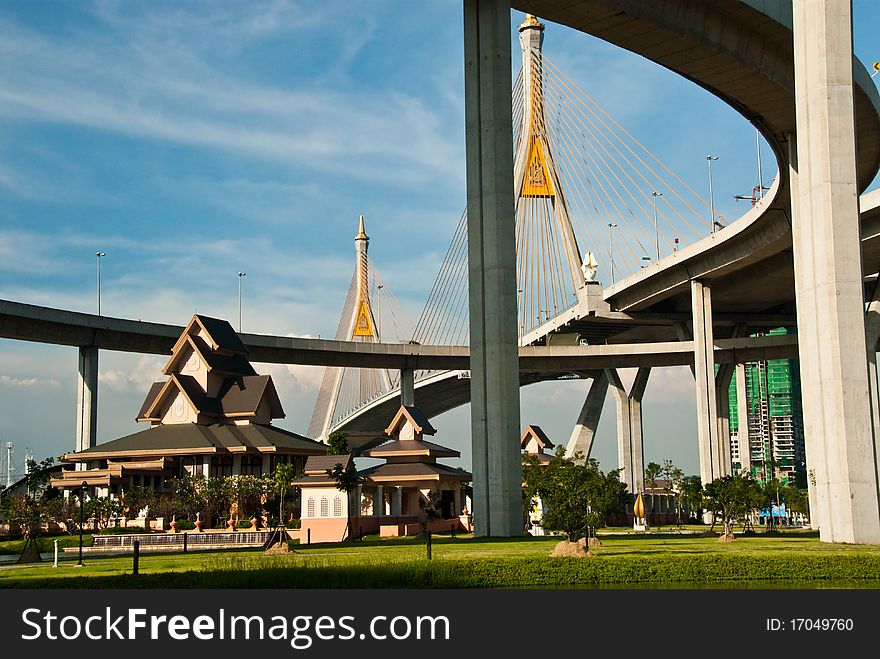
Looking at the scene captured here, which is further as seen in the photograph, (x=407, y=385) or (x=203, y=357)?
(x=407, y=385)

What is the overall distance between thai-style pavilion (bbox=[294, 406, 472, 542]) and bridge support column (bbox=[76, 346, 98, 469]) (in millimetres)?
22637

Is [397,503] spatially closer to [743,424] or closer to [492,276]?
[492,276]

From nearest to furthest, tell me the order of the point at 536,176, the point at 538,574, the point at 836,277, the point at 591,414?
the point at 538,574 < the point at 836,277 < the point at 536,176 < the point at 591,414

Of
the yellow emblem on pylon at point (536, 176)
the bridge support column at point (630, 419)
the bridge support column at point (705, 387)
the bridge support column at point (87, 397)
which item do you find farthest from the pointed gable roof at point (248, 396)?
the bridge support column at point (630, 419)

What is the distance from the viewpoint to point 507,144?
44688mm

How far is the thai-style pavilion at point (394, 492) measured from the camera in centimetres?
5566

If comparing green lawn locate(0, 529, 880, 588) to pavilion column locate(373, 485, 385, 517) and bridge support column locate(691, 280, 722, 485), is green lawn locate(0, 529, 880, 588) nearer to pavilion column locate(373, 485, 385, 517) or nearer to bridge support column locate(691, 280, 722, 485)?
pavilion column locate(373, 485, 385, 517)

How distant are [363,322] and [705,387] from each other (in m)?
51.9

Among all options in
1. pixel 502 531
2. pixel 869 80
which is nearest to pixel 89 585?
pixel 502 531

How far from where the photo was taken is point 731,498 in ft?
154

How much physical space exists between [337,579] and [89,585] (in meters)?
5.44

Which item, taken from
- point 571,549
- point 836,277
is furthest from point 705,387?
point 571,549

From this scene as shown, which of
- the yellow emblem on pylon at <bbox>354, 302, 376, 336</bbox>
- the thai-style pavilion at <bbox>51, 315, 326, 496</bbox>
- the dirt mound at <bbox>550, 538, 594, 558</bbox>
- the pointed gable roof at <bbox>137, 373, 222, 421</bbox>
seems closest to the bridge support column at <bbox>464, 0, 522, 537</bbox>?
the dirt mound at <bbox>550, 538, 594, 558</bbox>
